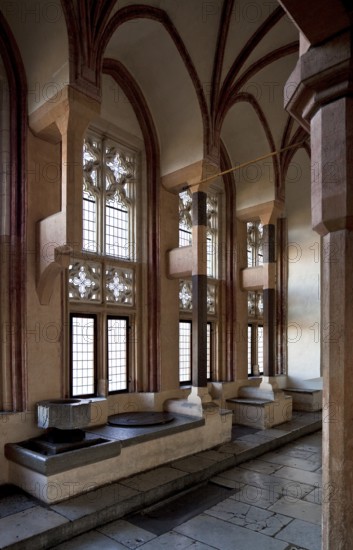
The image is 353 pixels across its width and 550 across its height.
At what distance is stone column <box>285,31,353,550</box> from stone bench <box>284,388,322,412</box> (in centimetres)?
1126

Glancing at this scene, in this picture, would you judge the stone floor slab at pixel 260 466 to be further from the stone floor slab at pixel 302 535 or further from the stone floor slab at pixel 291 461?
the stone floor slab at pixel 302 535

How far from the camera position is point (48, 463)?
19.1ft

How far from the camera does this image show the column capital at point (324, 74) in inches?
88.8

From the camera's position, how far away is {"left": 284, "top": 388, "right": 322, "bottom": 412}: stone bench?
507 inches

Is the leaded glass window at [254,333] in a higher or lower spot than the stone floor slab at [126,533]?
higher

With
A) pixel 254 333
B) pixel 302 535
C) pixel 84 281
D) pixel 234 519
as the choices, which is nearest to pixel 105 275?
pixel 84 281

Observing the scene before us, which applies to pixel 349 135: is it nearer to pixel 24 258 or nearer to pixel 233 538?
pixel 233 538

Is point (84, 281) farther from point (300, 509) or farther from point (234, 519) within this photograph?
point (300, 509)

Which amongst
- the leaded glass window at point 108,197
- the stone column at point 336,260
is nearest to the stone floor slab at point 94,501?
the stone column at point 336,260

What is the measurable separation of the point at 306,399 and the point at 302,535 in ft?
25.9

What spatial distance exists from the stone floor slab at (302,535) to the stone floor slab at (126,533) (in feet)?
5.49

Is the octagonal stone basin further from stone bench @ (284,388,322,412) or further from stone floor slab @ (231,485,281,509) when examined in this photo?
stone bench @ (284,388,322,412)

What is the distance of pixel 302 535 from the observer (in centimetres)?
545

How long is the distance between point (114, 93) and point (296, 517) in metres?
8.52
